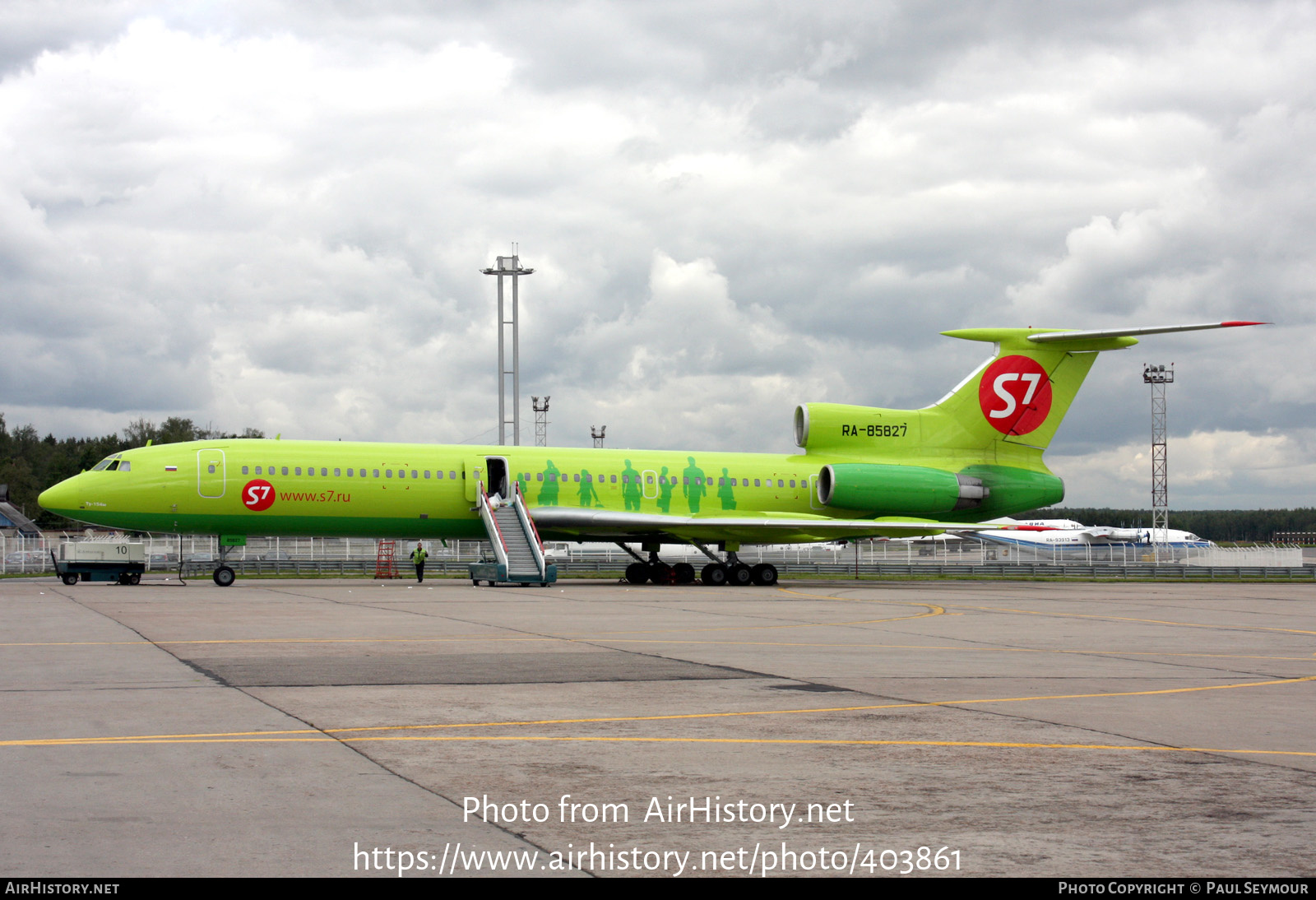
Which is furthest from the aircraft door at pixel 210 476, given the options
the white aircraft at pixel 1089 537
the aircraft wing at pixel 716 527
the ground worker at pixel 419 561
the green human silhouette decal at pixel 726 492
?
the white aircraft at pixel 1089 537

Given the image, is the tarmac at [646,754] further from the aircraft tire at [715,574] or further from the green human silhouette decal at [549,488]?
the aircraft tire at [715,574]

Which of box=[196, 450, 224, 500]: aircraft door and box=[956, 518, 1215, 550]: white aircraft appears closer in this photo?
box=[196, 450, 224, 500]: aircraft door

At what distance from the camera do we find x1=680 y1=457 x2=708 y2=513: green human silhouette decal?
39.7m

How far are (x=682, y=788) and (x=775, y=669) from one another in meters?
6.66

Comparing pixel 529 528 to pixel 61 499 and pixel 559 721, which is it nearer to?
pixel 61 499

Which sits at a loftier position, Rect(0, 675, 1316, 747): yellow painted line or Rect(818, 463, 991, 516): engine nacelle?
Rect(818, 463, 991, 516): engine nacelle

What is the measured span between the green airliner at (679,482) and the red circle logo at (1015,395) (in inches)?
1.7

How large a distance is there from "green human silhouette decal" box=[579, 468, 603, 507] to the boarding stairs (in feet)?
6.76

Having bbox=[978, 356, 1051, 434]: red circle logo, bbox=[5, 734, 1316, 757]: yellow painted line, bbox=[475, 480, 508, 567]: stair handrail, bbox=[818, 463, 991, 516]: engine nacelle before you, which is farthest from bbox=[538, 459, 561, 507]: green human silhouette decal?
bbox=[5, 734, 1316, 757]: yellow painted line

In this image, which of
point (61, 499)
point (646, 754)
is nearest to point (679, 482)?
point (61, 499)

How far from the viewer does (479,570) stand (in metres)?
34.9

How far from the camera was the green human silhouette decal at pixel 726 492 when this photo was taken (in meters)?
40.0

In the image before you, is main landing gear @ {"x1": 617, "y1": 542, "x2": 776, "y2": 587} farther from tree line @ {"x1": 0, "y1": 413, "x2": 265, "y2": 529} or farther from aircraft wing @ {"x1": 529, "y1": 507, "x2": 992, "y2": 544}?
tree line @ {"x1": 0, "y1": 413, "x2": 265, "y2": 529}

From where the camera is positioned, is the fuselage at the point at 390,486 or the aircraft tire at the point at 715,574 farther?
the aircraft tire at the point at 715,574
